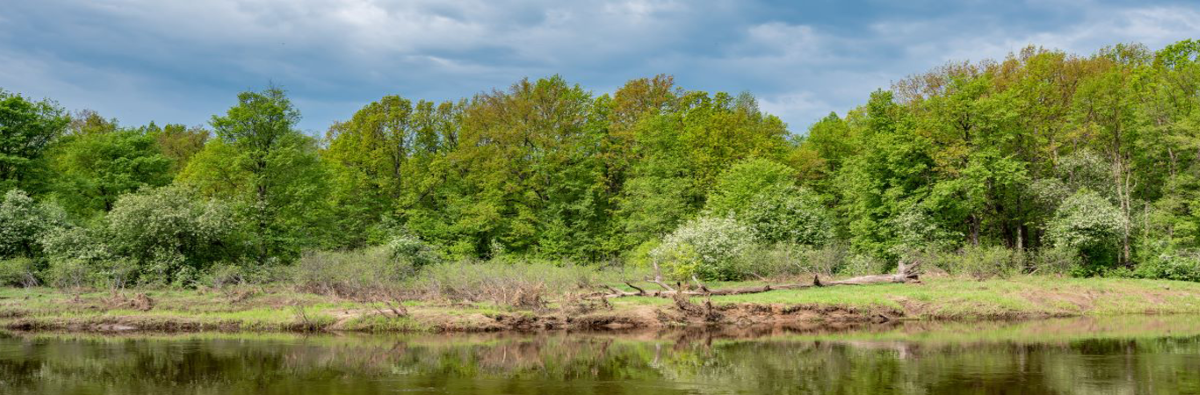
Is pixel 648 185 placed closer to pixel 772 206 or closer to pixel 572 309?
pixel 772 206

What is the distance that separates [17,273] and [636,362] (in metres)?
29.8

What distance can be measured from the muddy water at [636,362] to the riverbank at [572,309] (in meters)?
1.58

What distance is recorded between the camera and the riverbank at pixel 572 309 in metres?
26.1

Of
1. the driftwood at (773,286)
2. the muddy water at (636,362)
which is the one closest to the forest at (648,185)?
the driftwood at (773,286)

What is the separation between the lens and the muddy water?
15.0 meters

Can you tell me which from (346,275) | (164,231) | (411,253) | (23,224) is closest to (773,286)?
(411,253)

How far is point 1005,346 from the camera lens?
20266 mm

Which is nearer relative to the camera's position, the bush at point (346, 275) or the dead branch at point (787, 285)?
the dead branch at point (787, 285)

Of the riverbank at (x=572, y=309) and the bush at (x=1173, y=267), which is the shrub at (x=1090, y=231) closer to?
the bush at (x=1173, y=267)

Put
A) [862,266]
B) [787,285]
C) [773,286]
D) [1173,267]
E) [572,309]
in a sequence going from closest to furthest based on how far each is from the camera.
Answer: [572,309] < [773,286] < [787,285] < [1173,267] < [862,266]

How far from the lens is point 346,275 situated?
30688mm

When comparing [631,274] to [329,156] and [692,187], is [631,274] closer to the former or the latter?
[692,187]

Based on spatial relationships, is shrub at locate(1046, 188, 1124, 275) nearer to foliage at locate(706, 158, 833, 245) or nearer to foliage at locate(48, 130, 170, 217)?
foliage at locate(706, 158, 833, 245)

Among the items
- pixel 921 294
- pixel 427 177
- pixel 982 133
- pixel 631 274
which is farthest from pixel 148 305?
pixel 982 133
